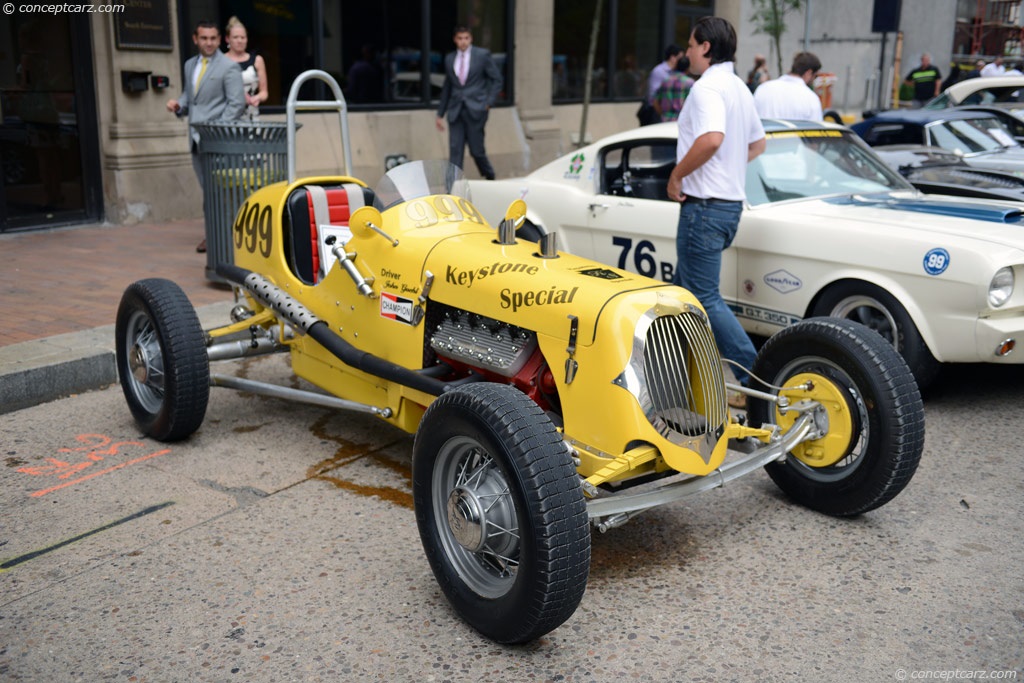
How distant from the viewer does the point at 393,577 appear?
364 centimetres

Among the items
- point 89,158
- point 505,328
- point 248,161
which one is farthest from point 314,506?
point 89,158

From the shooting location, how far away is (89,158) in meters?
9.92

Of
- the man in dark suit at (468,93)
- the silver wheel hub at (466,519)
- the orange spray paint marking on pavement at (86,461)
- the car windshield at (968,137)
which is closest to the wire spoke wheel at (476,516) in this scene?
the silver wheel hub at (466,519)

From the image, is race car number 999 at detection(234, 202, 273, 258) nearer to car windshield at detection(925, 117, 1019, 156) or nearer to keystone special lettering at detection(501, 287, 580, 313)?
keystone special lettering at detection(501, 287, 580, 313)

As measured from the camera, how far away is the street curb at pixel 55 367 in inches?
211

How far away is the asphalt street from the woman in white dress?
493cm

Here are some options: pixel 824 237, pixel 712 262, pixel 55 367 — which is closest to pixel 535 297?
pixel 712 262

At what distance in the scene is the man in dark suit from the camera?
1142 cm

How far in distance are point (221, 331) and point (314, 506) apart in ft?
4.89

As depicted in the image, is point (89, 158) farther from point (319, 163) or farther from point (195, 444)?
point (195, 444)

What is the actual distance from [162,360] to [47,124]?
5968mm

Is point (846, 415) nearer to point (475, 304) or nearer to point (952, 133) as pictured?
point (475, 304)
